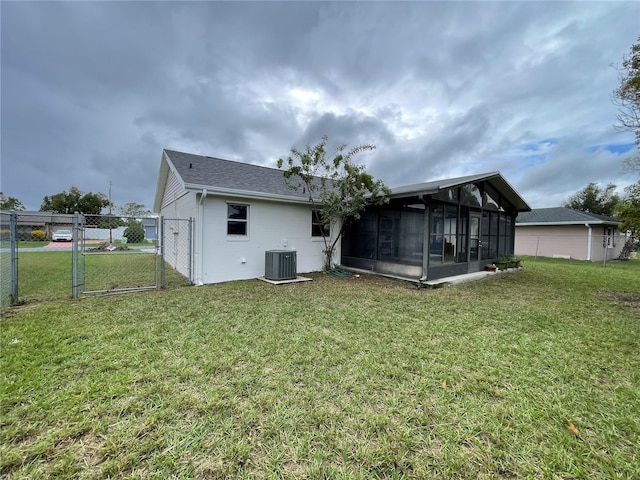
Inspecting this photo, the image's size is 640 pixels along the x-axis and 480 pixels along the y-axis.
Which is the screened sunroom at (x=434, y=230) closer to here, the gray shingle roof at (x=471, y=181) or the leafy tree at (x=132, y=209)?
the gray shingle roof at (x=471, y=181)

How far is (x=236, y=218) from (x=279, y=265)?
1.88m

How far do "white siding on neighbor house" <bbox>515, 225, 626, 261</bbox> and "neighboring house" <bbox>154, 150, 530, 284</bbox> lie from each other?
10840mm

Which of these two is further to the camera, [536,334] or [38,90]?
[38,90]

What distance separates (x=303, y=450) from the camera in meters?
1.81

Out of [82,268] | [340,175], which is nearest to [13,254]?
[82,268]

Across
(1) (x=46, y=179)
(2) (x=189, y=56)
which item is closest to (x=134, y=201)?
(1) (x=46, y=179)

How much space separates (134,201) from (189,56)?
30825 millimetres

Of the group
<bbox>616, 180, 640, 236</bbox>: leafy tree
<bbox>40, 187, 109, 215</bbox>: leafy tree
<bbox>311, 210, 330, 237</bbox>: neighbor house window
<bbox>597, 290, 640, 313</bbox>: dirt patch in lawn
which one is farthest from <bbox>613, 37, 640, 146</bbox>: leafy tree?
<bbox>40, 187, 109, 215</bbox>: leafy tree

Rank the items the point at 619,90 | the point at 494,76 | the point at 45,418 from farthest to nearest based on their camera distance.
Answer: the point at 494,76
the point at 619,90
the point at 45,418

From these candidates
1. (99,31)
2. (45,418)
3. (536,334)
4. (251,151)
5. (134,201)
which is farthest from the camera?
(134,201)

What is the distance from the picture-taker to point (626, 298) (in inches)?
261

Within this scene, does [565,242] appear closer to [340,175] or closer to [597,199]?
[340,175]

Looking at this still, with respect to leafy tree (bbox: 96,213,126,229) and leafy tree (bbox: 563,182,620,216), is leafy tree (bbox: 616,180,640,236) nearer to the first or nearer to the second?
leafy tree (bbox: 96,213,126,229)

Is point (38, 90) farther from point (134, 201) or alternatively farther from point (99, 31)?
point (134, 201)
